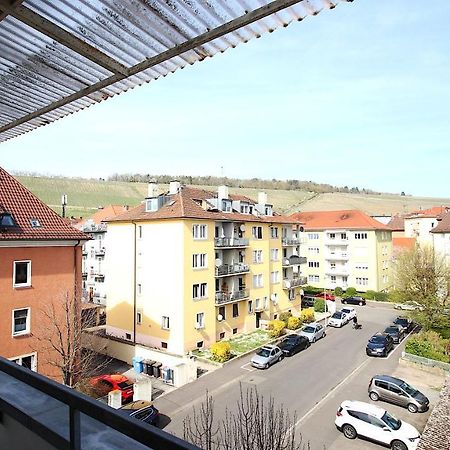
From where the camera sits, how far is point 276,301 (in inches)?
1352

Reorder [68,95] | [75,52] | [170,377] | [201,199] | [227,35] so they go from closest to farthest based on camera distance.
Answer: [227,35] → [75,52] → [68,95] → [170,377] → [201,199]

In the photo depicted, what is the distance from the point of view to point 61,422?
200cm

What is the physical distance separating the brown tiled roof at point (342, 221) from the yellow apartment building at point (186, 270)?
66.8 ft

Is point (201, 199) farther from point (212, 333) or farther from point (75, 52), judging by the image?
point (75, 52)

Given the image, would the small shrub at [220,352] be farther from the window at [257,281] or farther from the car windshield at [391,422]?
the car windshield at [391,422]

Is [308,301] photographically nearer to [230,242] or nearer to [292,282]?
[292,282]

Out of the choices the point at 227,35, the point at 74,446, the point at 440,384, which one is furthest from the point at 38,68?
the point at 440,384

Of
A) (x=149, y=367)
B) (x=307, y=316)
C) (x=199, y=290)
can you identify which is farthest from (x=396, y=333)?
(x=149, y=367)

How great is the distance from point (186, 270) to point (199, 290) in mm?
1946

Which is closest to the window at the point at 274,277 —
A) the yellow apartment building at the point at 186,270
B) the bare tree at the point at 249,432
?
the yellow apartment building at the point at 186,270

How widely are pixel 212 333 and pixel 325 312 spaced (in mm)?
15875

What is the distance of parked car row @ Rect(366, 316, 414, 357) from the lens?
86.2ft

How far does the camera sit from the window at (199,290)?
25.6 m

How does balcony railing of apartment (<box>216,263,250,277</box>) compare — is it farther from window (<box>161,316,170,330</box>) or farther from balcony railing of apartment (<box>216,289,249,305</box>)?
window (<box>161,316,170,330</box>)
